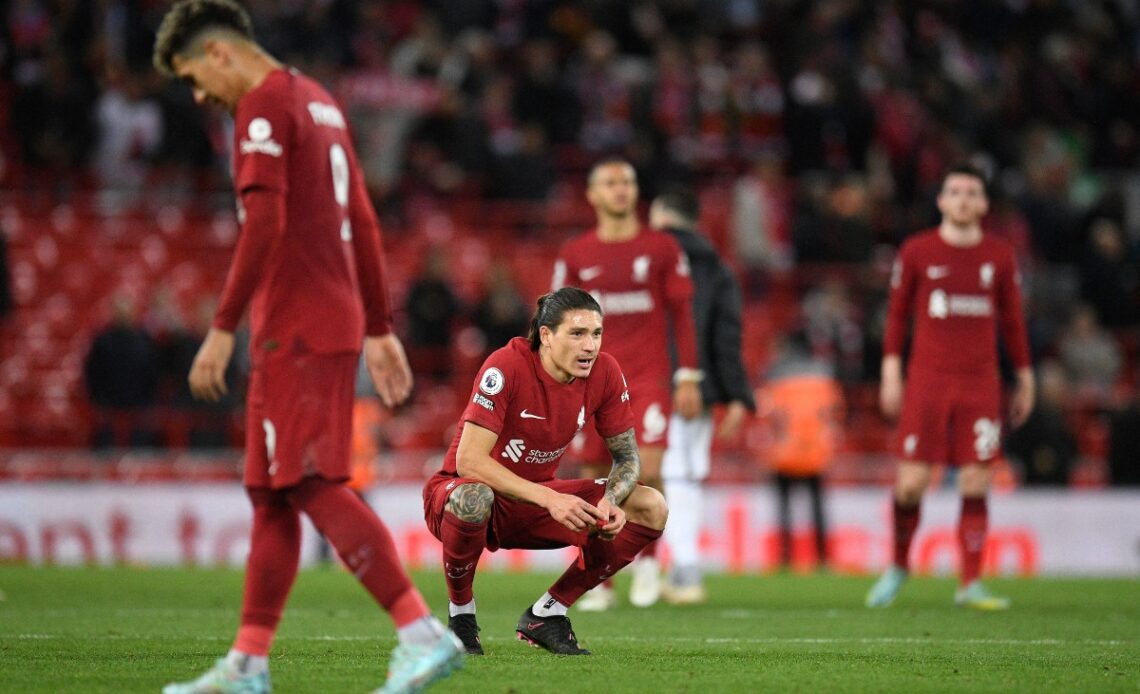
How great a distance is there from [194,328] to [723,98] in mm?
7600

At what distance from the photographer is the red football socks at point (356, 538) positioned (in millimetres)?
4992

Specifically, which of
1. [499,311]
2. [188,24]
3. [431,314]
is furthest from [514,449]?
[431,314]

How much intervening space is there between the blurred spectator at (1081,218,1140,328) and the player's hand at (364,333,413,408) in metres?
14.6

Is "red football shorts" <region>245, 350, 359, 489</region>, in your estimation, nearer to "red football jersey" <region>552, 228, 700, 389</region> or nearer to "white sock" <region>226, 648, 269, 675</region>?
"white sock" <region>226, 648, 269, 675</region>

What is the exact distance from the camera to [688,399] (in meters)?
9.18

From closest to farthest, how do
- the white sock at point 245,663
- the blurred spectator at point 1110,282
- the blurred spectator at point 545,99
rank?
the white sock at point 245,663, the blurred spectator at point 1110,282, the blurred spectator at point 545,99

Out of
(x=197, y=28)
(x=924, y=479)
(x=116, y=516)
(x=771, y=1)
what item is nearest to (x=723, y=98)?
(x=771, y=1)

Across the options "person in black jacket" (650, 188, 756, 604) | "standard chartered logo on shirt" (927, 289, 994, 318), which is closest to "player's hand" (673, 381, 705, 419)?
"person in black jacket" (650, 188, 756, 604)

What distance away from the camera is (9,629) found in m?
7.53

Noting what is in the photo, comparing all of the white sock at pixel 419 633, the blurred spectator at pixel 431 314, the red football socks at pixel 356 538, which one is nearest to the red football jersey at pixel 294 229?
the red football socks at pixel 356 538

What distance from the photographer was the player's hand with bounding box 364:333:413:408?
564 centimetres

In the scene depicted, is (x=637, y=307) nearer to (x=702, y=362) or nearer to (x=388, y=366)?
(x=702, y=362)

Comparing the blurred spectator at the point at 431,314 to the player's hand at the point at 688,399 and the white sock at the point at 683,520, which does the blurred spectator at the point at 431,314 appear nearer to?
the white sock at the point at 683,520

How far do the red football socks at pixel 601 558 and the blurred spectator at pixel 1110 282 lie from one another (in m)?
13.5
